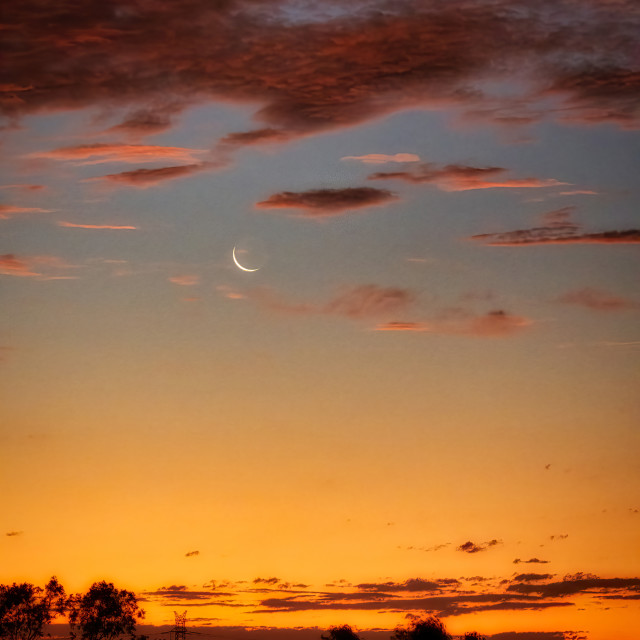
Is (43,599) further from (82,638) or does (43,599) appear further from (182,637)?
(182,637)

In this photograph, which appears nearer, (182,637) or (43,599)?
(43,599)

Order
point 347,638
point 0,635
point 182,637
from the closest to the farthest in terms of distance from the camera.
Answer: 1. point 0,635
2. point 182,637
3. point 347,638

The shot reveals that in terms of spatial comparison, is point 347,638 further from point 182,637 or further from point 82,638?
point 82,638

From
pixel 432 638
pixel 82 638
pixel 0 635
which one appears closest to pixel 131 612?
pixel 82 638

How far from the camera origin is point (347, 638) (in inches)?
7633

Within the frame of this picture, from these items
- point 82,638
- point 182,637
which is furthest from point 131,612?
point 182,637

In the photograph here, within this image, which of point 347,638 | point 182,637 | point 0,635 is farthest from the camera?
point 347,638

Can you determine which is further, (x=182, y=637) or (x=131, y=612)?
(x=182, y=637)

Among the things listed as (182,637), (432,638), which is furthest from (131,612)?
(432,638)

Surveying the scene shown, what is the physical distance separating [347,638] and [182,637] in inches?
1378

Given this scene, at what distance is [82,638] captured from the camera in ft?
445

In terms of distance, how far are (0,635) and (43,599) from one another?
5.85 meters

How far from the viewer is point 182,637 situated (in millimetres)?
169000

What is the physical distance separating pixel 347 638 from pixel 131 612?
212 ft
